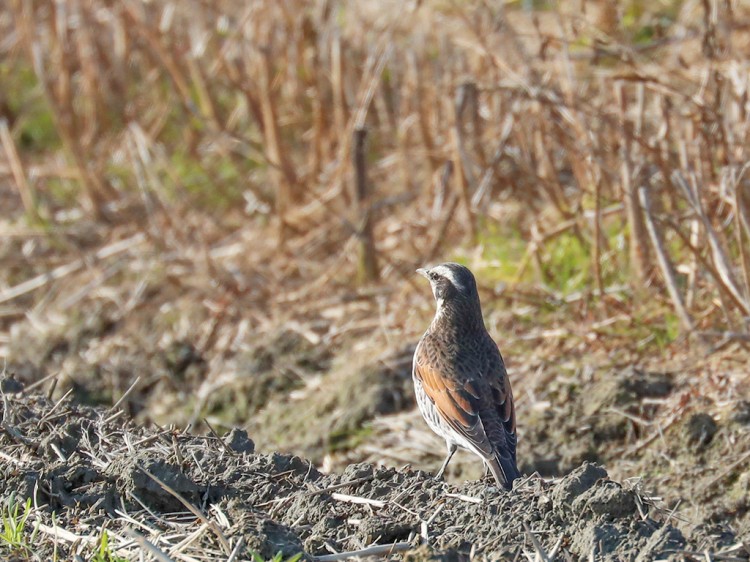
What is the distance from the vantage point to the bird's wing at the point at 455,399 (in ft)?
19.0

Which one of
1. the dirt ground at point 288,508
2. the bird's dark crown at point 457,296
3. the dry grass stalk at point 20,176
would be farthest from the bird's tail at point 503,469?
the dry grass stalk at point 20,176

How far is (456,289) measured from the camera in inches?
257

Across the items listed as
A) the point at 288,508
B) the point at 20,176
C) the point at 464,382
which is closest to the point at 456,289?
the point at 464,382

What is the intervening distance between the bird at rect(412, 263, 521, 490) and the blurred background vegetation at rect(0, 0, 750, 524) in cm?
94

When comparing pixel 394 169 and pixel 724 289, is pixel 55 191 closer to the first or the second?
pixel 394 169

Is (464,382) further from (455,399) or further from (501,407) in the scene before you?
(501,407)

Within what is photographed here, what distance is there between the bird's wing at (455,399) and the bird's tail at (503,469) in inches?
1.9

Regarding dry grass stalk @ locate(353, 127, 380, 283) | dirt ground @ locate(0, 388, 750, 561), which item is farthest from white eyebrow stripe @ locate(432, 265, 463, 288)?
dry grass stalk @ locate(353, 127, 380, 283)

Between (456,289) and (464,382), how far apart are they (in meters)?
0.64

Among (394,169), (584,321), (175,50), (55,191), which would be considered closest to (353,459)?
(584,321)

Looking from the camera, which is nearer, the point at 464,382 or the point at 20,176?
the point at 464,382

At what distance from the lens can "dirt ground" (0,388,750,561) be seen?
14.2 feet

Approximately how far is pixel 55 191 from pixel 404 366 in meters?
5.88

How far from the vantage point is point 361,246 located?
9.16 m
